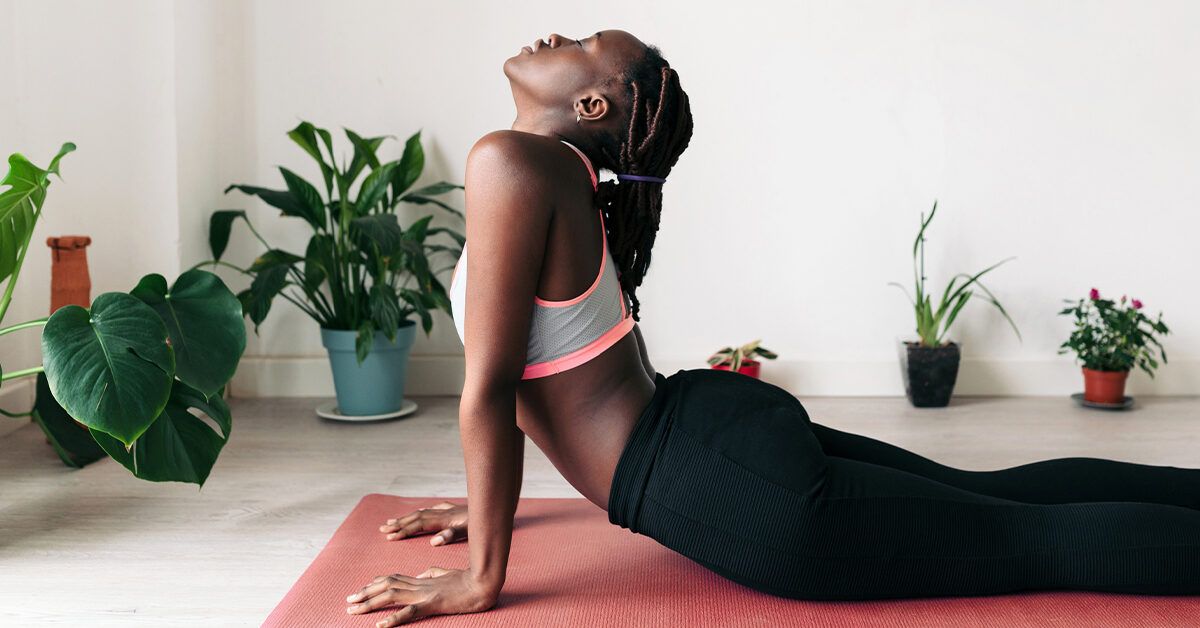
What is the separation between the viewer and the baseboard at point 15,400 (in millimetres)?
2900

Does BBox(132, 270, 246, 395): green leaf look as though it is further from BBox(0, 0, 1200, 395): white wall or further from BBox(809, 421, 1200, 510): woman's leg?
BBox(0, 0, 1200, 395): white wall

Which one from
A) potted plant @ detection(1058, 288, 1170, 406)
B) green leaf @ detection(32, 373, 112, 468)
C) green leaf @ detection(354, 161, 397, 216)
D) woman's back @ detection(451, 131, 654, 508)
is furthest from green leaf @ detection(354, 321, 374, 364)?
potted plant @ detection(1058, 288, 1170, 406)

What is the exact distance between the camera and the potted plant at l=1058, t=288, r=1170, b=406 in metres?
3.30

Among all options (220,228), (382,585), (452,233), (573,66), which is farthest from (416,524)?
(220,228)

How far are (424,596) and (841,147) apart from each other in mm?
2515

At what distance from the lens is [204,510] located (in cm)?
226

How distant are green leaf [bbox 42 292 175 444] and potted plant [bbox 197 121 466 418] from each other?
45.4 inches

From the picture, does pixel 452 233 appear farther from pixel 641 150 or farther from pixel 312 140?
pixel 641 150

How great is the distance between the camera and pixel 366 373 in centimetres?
320

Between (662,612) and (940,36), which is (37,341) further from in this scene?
(940,36)

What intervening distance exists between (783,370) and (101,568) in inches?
A: 91.0

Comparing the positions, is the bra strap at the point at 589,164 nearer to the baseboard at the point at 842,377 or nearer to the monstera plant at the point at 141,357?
the monstera plant at the point at 141,357

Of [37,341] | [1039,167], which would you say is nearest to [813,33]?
[1039,167]

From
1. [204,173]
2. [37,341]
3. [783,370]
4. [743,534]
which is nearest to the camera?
[743,534]
